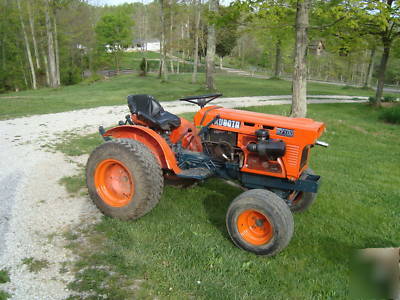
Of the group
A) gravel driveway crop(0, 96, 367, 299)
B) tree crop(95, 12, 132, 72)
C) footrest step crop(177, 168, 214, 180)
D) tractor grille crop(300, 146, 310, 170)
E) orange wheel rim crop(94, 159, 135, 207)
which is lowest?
gravel driveway crop(0, 96, 367, 299)

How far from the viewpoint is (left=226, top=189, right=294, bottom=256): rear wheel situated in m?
3.33

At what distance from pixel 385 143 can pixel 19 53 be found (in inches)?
1434

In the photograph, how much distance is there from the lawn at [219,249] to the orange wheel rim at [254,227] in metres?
0.17

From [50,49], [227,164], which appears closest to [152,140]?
[227,164]

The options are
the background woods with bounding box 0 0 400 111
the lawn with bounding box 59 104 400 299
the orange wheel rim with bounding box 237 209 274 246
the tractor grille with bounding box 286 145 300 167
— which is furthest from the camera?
the background woods with bounding box 0 0 400 111

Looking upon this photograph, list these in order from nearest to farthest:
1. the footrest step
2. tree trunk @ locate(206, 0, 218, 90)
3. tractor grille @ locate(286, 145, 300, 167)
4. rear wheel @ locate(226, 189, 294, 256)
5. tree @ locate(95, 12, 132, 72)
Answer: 1. rear wheel @ locate(226, 189, 294, 256)
2. tractor grille @ locate(286, 145, 300, 167)
3. the footrest step
4. tree trunk @ locate(206, 0, 218, 90)
5. tree @ locate(95, 12, 132, 72)

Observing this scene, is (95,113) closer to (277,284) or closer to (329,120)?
(329,120)

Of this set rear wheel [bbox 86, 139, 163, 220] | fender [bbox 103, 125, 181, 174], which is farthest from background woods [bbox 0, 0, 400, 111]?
rear wheel [bbox 86, 139, 163, 220]

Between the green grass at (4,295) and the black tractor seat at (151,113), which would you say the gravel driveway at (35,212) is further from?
the black tractor seat at (151,113)

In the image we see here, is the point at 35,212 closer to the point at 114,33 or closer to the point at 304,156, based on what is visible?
the point at 304,156

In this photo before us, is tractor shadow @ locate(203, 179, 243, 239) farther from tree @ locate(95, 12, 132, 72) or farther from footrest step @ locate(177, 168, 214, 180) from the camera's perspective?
tree @ locate(95, 12, 132, 72)

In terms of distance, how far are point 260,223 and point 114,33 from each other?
41.3 m

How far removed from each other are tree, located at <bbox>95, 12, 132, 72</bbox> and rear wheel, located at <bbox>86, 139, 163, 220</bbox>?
38019 mm

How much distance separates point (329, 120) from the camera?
11.1m
